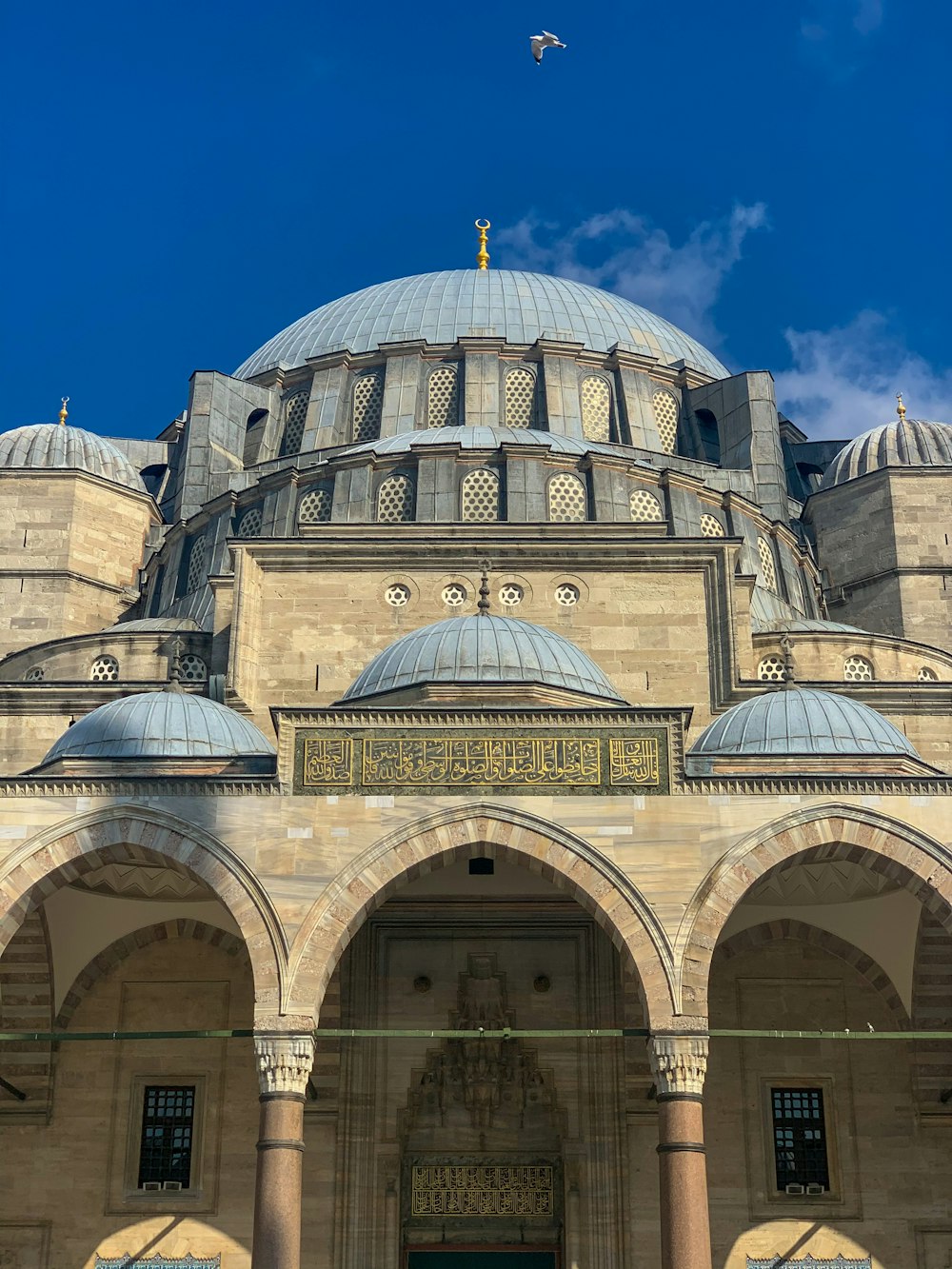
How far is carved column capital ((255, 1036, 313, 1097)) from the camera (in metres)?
15.2

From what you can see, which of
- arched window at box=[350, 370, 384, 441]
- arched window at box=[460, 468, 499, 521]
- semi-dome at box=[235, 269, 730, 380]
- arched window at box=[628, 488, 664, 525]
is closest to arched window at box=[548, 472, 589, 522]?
arched window at box=[628, 488, 664, 525]

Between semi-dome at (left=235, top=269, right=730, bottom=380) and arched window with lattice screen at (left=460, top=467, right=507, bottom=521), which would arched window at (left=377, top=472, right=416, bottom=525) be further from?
semi-dome at (left=235, top=269, right=730, bottom=380)

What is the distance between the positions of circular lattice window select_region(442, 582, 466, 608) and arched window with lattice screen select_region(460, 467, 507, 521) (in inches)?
99.5

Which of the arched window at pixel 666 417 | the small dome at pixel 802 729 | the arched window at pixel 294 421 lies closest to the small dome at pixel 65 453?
the arched window at pixel 294 421

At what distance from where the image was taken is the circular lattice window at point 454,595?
70.8ft

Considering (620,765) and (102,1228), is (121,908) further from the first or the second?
(620,765)

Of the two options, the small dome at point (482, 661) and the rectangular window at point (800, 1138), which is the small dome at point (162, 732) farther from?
the rectangular window at point (800, 1138)

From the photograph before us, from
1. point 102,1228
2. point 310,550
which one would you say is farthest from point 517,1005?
point 310,550

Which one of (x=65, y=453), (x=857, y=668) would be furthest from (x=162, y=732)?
(x=65, y=453)

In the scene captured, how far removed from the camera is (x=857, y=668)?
894 inches

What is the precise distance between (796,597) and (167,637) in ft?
30.9

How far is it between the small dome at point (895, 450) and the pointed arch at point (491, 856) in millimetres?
13448

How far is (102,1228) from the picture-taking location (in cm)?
1784

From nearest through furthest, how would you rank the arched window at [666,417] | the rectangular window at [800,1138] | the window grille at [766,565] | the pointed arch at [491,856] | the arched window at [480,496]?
the pointed arch at [491,856], the rectangular window at [800,1138], the arched window at [480,496], the window grille at [766,565], the arched window at [666,417]
